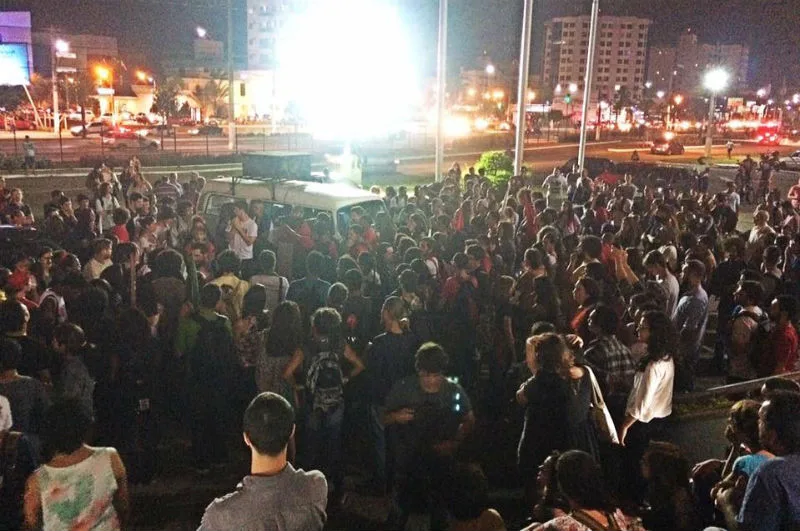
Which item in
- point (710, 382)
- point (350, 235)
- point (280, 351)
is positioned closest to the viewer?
point (280, 351)

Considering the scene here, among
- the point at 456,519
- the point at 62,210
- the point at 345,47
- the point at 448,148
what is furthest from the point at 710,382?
the point at 448,148

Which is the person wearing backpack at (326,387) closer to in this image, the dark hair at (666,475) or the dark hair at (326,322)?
the dark hair at (326,322)

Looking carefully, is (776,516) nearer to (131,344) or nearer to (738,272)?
(131,344)

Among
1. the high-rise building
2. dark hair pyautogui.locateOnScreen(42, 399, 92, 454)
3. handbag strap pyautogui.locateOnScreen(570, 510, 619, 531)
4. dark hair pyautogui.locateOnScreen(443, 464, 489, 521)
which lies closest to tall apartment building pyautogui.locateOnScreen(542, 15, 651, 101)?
the high-rise building

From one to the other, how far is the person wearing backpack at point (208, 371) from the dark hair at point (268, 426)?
2.75 metres

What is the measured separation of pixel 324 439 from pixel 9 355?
2.32 m

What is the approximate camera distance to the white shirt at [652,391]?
207 inches

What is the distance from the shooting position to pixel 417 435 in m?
4.61

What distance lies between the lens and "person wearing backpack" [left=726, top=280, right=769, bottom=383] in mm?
6680

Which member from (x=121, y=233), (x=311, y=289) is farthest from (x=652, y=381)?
(x=121, y=233)

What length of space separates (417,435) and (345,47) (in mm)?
35503

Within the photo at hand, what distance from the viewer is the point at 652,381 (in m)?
5.25

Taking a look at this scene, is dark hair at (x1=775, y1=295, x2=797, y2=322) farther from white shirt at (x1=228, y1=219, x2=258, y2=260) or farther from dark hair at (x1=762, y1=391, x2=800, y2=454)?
white shirt at (x1=228, y1=219, x2=258, y2=260)

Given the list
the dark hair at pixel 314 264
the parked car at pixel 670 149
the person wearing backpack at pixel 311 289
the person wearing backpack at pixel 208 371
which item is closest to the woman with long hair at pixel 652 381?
the person wearing backpack at pixel 208 371
